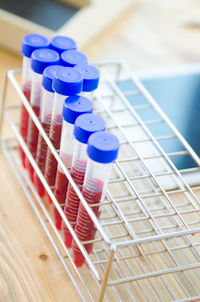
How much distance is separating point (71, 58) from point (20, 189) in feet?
0.91

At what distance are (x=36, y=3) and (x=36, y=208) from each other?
633 millimetres

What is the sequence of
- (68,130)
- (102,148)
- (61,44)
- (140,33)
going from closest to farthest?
1. (102,148)
2. (68,130)
3. (61,44)
4. (140,33)

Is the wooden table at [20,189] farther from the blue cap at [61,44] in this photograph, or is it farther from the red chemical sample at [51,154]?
the blue cap at [61,44]

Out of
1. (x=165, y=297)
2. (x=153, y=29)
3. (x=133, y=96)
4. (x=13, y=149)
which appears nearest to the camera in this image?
(x=165, y=297)

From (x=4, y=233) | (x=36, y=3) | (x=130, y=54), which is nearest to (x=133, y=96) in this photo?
(x=130, y=54)

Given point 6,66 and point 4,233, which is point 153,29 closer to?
point 6,66

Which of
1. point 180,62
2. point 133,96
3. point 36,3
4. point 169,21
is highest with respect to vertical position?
point 169,21

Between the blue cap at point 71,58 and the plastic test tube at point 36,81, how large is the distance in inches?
0.4

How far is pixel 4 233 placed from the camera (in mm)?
937

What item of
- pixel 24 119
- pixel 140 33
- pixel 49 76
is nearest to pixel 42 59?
pixel 49 76

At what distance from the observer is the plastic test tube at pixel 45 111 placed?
86 centimetres

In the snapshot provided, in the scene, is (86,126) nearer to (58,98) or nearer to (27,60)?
(58,98)

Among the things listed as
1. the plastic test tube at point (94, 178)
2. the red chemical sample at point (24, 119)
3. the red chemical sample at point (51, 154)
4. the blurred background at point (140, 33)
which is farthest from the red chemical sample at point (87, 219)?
the blurred background at point (140, 33)

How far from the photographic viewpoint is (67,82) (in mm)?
801
